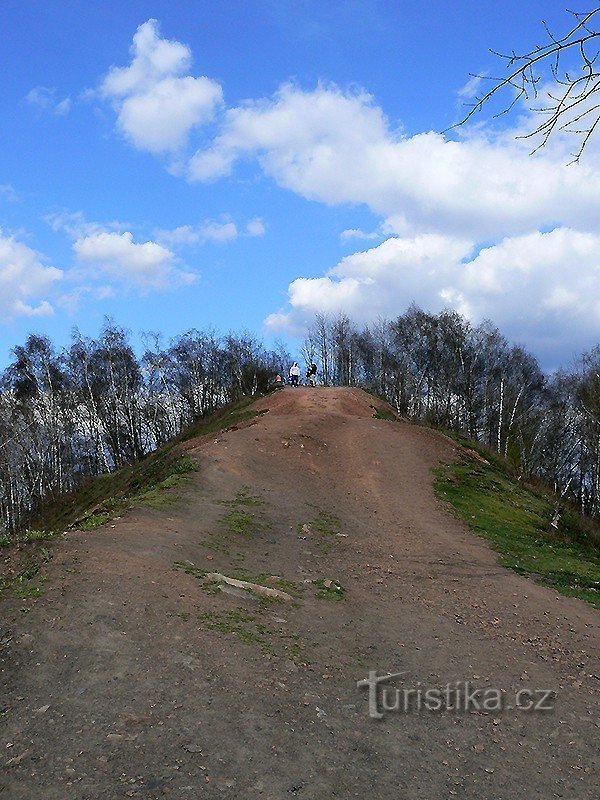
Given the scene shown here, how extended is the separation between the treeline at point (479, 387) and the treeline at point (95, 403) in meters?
10.7

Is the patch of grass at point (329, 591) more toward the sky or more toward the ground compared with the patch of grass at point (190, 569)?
more toward the ground

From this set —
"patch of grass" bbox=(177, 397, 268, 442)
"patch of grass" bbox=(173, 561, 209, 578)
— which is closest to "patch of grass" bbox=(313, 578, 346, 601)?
"patch of grass" bbox=(173, 561, 209, 578)

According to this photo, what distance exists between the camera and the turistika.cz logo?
596 centimetres

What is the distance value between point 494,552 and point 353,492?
17.3ft

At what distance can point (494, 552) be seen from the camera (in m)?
12.5

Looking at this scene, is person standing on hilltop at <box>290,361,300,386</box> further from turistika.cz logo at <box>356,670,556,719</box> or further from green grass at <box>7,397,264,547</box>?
turistika.cz logo at <box>356,670,556,719</box>

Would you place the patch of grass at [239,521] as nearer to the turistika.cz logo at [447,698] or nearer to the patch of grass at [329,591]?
the patch of grass at [329,591]

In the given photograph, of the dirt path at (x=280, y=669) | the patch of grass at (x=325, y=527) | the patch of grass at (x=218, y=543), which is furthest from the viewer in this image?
the patch of grass at (x=325, y=527)

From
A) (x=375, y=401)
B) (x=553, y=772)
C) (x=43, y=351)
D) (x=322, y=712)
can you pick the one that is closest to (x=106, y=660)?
(x=322, y=712)

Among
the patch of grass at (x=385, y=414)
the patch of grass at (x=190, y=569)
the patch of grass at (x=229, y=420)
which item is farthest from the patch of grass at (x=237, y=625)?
the patch of grass at (x=385, y=414)

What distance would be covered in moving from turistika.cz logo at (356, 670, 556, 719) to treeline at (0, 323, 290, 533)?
30605mm

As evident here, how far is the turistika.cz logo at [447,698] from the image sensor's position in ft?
19.5

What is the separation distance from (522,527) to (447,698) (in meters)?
9.93

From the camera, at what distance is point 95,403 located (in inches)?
1793
